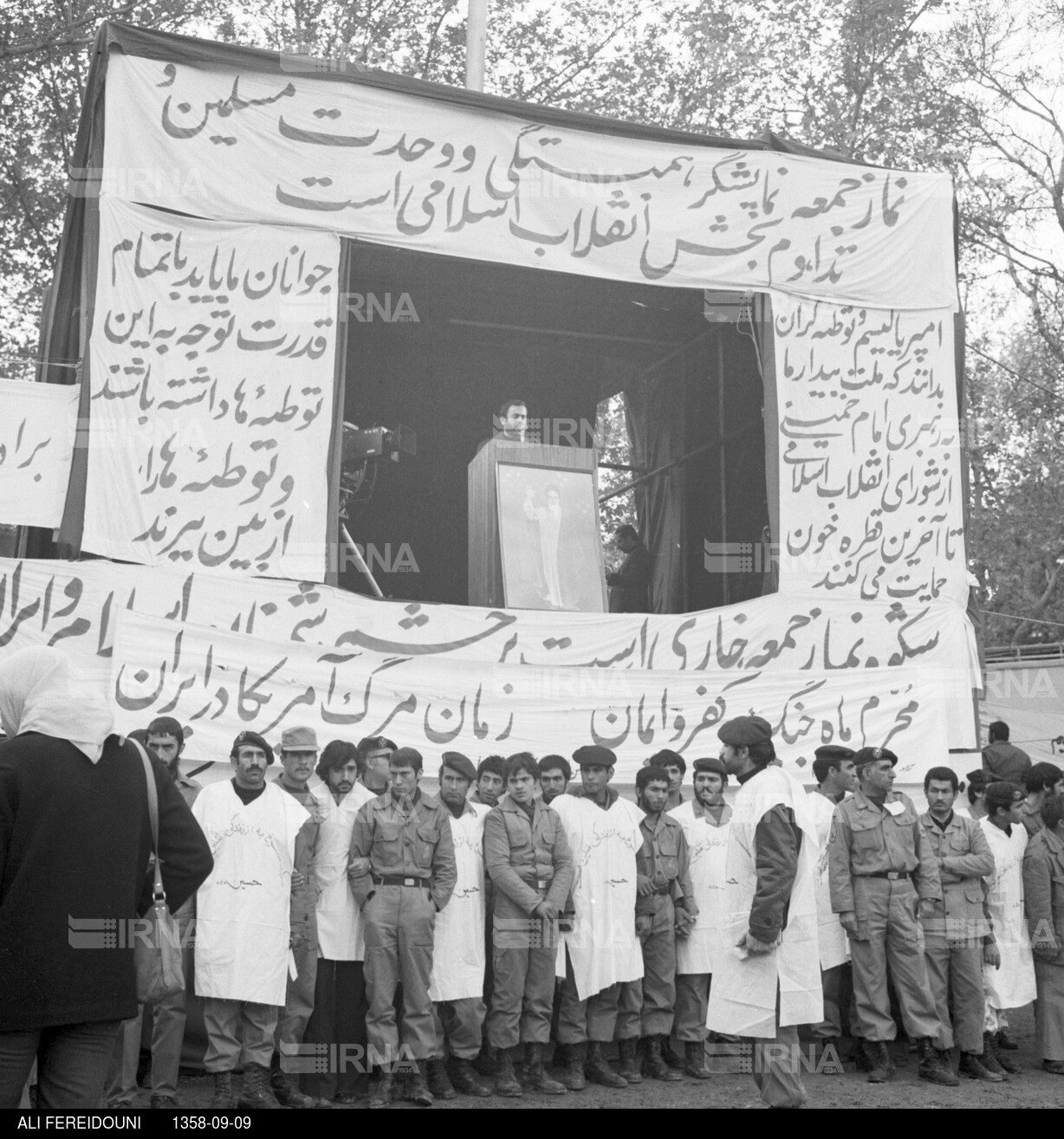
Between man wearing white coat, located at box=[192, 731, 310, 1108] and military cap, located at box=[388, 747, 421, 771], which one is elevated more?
military cap, located at box=[388, 747, 421, 771]

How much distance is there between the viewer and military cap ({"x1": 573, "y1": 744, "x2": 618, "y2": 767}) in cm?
717

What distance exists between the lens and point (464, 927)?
6695mm

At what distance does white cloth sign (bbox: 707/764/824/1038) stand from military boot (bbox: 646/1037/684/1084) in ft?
4.50

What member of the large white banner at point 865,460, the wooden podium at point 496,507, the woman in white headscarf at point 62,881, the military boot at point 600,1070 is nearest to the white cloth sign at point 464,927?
the military boot at point 600,1070

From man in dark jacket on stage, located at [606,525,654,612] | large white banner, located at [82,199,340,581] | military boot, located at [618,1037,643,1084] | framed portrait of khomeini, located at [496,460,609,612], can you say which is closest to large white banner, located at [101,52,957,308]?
large white banner, located at [82,199,340,581]

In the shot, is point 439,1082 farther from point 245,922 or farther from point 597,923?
point 245,922

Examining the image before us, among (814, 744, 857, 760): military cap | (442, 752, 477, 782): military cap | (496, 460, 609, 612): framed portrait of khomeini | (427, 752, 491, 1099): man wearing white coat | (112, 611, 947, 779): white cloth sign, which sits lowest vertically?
(427, 752, 491, 1099): man wearing white coat

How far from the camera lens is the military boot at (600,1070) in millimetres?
6738

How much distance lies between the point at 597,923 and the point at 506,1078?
2.82ft

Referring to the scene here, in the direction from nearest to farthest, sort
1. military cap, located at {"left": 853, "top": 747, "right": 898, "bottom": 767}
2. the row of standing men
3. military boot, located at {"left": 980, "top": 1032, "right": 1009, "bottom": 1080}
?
the row of standing men → military boot, located at {"left": 980, "top": 1032, "right": 1009, "bottom": 1080} → military cap, located at {"left": 853, "top": 747, "right": 898, "bottom": 767}

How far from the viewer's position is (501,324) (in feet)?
39.5

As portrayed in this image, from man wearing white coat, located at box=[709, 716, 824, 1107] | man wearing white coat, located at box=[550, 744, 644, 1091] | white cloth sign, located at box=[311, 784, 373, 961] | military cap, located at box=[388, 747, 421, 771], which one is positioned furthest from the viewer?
man wearing white coat, located at box=[550, 744, 644, 1091]

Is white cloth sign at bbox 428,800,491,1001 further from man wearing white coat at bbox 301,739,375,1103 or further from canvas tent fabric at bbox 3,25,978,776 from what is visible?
canvas tent fabric at bbox 3,25,978,776
